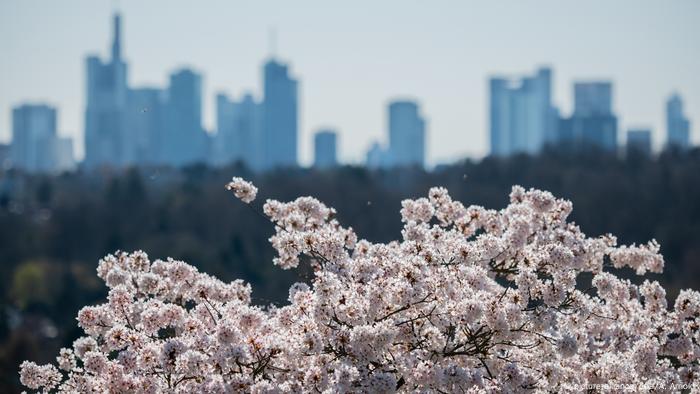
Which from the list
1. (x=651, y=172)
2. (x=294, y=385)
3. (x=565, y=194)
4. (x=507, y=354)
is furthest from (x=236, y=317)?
(x=651, y=172)

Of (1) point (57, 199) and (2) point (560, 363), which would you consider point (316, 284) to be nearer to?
(2) point (560, 363)

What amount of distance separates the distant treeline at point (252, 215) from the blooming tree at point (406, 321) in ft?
161

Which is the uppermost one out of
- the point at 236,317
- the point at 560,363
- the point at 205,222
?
the point at 236,317

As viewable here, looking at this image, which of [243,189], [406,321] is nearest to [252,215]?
[243,189]

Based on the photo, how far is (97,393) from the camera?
22.2ft

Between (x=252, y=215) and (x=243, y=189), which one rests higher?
(x=243, y=189)

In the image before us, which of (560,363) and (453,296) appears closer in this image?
(453,296)

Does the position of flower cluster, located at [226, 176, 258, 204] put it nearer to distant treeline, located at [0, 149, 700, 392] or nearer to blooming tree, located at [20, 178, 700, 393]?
blooming tree, located at [20, 178, 700, 393]

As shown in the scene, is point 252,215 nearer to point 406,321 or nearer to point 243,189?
point 243,189

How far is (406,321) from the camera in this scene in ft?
21.7

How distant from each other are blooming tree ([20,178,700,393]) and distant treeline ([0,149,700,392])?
49083 mm

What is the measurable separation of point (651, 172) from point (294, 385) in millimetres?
84017

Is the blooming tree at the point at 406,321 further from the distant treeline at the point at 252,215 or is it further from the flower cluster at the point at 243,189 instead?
the distant treeline at the point at 252,215

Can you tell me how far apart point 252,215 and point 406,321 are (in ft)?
265
